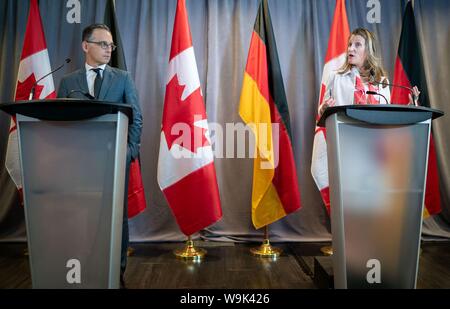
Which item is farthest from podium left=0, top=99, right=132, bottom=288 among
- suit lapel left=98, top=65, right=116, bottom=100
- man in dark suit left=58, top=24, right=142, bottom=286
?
suit lapel left=98, top=65, right=116, bottom=100

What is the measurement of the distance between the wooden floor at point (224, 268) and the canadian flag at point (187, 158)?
0.32 metres

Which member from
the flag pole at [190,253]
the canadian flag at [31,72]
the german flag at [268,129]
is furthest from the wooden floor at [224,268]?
the canadian flag at [31,72]

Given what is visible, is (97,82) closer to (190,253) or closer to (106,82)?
(106,82)

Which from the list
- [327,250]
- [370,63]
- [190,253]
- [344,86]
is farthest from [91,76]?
[327,250]

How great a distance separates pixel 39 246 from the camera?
1272 mm

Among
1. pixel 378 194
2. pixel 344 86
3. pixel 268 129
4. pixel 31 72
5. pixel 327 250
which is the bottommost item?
pixel 327 250

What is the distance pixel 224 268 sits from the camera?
2367 millimetres

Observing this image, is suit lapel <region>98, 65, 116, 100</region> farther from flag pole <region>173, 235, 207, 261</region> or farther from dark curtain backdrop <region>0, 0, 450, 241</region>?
flag pole <region>173, 235, 207, 261</region>

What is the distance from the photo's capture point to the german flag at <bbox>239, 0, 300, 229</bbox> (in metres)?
2.71

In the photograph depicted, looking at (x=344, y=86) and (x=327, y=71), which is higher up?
(x=327, y=71)

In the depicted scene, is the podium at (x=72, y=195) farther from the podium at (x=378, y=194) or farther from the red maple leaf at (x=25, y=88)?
the red maple leaf at (x=25, y=88)

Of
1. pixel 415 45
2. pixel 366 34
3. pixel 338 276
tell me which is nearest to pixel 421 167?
pixel 338 276

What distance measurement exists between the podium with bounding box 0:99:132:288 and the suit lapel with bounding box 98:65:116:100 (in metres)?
0.67

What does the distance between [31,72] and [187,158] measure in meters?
1.42
